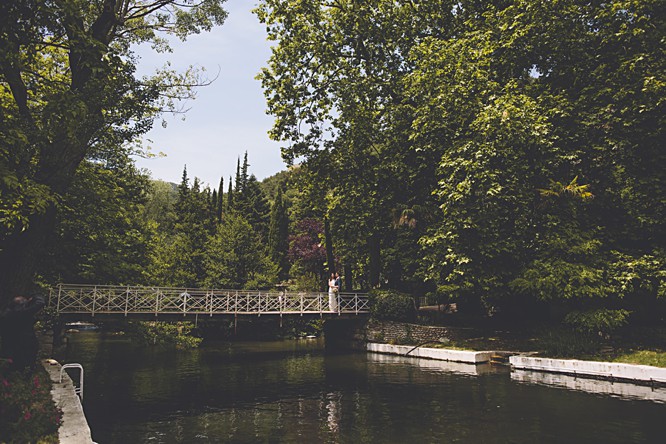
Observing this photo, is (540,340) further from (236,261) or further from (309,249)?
(309,249)

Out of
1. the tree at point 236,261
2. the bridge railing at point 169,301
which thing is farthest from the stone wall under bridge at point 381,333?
the tree at point 236,261

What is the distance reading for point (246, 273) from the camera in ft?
104

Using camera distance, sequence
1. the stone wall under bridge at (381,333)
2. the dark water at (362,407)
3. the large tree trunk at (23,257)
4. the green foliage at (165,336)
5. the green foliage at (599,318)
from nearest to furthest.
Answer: the dark water at (362,407) → the large tree trunk at (23,257) → the green foliage at (599,318) → the stone wall under bridge at (381,333) → the green foliage at (165,336)

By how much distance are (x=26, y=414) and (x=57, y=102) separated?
647cm

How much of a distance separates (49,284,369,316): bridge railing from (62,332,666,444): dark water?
269 cm

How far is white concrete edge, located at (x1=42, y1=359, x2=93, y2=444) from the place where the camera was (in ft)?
20.0

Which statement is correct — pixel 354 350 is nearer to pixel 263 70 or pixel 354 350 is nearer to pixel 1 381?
pixel 263 70

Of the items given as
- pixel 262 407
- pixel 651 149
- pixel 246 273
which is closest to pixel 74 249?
pixel 262 407

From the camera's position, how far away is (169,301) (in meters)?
19.8

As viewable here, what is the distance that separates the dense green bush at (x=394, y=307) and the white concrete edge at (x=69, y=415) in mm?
16165

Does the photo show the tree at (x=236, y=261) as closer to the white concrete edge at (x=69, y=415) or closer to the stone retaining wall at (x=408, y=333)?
Answer: the stone retaining wall at (x=408, y=333)

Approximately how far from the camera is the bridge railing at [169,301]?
17.4 meters

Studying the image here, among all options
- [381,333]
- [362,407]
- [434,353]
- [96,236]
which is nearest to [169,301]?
[96,236]

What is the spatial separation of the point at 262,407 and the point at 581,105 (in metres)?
17.1
